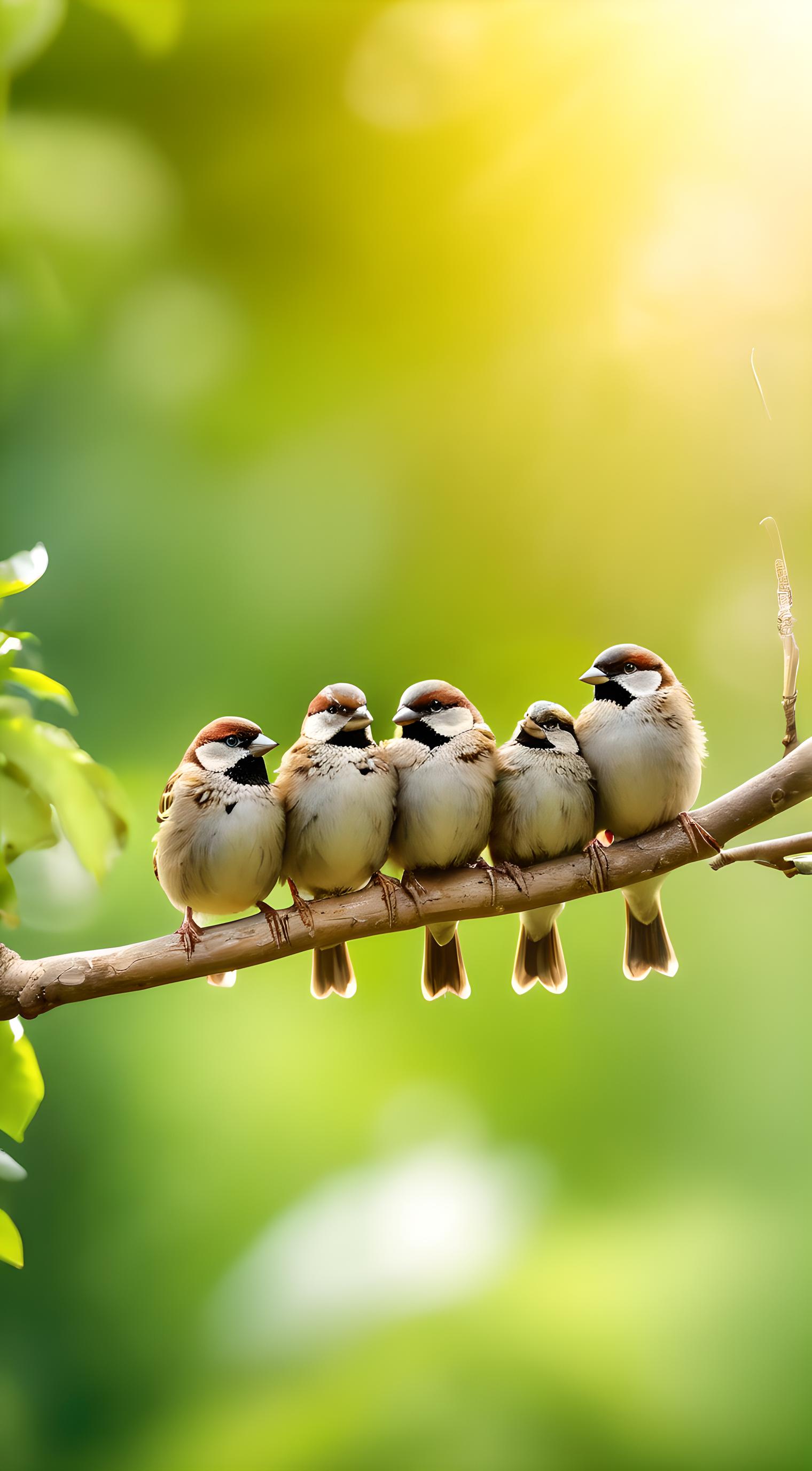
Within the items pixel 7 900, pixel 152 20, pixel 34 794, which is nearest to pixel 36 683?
pixel 34 794

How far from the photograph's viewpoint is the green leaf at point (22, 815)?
1261mm

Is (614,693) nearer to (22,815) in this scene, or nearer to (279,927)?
(279,927)

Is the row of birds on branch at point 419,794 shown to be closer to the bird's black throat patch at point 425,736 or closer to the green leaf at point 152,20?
the bird's black throat patch at point 425,736

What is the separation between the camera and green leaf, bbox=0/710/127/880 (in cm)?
112

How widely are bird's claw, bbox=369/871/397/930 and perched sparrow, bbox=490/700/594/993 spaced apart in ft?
0.61

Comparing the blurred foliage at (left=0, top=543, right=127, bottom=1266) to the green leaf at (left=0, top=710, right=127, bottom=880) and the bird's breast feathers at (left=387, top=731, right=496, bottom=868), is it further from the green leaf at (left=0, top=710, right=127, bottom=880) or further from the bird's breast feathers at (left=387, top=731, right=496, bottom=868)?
the bird's breast feathers at (left=387, top=731, right=496, bottom=868)

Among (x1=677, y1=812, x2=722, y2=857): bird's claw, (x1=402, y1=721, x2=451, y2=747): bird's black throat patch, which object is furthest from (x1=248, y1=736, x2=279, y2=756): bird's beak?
(x1=677, y1=812, x2=722, y2=857): bird's claw

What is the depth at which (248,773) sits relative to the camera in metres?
1.82

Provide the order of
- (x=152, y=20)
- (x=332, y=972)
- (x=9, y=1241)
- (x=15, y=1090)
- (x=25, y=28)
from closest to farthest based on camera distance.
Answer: (x=9, y=1241), (x=15, y=1090), (x=332, y=972), (x=25, y=28), (x=152, y=20)

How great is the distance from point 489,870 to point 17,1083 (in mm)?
761

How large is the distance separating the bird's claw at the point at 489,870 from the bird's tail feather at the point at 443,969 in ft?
0.58

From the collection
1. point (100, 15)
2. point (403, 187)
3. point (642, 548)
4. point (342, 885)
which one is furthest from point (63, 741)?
point (100, 15)

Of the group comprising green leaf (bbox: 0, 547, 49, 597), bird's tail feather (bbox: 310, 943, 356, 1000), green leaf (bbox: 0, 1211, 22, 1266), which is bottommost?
green leaf (bbox: 0, 1211, 22, 1266)

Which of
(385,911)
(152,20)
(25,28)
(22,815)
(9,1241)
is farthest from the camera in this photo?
(152,20)
